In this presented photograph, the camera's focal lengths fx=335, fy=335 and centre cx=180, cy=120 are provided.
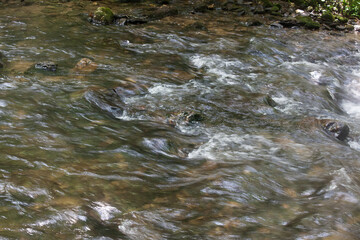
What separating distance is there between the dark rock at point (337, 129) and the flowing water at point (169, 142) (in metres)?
0.18

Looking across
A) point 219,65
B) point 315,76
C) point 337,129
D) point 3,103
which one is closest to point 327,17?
point 315,76

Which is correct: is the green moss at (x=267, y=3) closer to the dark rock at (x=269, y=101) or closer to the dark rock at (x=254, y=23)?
the dark rock at (x=254, y=23)

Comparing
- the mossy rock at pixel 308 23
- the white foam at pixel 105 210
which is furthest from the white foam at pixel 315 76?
the white foam at pixel 105 210

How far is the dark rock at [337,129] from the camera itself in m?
5.70

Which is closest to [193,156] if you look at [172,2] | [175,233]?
[175,233]

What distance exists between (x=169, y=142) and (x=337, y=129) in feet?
9.81

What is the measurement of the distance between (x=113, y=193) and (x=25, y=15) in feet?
33.2

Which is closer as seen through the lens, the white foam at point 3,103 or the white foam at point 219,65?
the white foam at point 3,103

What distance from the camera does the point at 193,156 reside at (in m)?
4.62

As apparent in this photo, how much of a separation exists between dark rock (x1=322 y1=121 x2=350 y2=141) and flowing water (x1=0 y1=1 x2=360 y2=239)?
176 millimetres

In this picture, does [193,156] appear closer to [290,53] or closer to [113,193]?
[113,193]

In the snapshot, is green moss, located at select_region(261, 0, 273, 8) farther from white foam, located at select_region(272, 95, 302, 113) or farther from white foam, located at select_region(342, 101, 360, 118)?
white foam, located at select_region(272, 95, 302, 113)

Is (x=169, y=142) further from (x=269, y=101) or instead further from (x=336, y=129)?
(x=336, y=129)

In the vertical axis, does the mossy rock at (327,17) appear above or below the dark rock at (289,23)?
above
